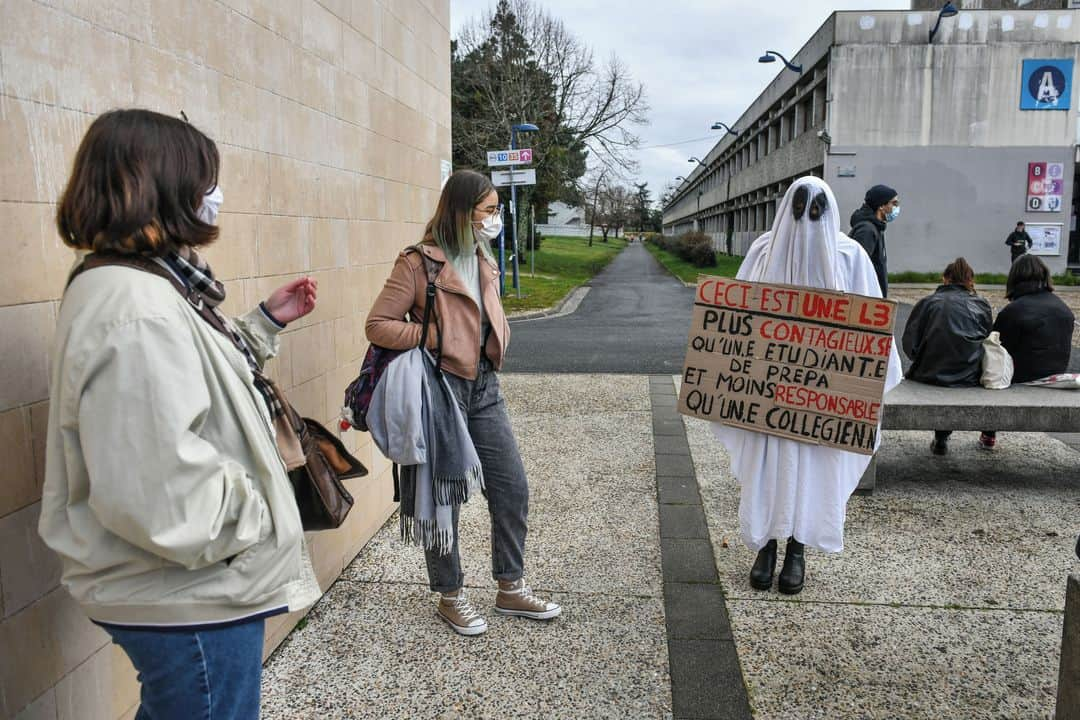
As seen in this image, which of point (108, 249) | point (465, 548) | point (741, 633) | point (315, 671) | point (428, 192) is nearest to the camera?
point (108, 249)

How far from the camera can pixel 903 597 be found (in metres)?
3.88

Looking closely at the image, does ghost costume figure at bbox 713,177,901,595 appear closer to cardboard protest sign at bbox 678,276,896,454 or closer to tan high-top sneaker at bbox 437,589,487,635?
cardboard protest sign at bbox 678,276,896,454

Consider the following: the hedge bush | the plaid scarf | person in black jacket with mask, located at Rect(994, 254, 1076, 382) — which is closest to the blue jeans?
the plaid scarf

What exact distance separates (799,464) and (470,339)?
166cm

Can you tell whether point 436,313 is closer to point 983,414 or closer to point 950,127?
point 983,414

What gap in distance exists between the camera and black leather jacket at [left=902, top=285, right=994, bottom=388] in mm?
5641

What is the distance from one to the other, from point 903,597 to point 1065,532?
61.1 inches

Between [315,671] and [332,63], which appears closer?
[315,671]

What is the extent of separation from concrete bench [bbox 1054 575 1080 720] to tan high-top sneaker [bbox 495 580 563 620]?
75.8 inches

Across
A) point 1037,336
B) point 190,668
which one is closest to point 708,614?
point 190,668

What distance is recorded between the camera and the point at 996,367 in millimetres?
5637

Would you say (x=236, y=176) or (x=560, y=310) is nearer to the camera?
(x=236, y=176)

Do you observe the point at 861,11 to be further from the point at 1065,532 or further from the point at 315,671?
the point at 315,671

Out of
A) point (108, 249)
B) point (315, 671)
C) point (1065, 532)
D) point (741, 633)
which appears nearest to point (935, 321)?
point (1065, 532)
